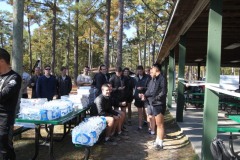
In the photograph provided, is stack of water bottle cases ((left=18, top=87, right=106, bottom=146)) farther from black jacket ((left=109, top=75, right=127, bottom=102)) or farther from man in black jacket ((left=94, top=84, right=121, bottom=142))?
black jacket ((left=109, top=75, right=127, bottom=102))

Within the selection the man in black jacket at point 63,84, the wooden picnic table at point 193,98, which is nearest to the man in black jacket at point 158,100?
the man in black jacket at point 63,84

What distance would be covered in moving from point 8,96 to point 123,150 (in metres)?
3.11

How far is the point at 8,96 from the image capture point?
163 inches

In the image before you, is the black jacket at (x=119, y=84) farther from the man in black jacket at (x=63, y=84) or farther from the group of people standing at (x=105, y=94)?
the man in black jacket at (x=63, y=84)

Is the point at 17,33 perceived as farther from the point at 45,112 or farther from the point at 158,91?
the point at 158,91

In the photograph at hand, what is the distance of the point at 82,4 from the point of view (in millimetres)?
18781

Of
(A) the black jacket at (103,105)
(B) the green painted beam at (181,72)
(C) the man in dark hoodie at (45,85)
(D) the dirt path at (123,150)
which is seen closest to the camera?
(D) the dirt path at (123,150)

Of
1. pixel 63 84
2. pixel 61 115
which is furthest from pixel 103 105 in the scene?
pixel 63 84

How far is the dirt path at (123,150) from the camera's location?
586cm

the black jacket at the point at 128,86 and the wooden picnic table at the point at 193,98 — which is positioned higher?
the black jacket at the point at 128,86

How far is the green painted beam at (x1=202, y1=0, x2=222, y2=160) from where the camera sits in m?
4.68

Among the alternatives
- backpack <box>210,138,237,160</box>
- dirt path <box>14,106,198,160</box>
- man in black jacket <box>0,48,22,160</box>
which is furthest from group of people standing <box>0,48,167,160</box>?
backpack <box>210,138,237,160</box>

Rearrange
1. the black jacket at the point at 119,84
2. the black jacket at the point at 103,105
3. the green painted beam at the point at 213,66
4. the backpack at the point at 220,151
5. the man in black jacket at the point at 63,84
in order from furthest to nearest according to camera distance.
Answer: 1. the man in black jacket at the point at 63,84
2. the black jacket at the point at 119,84
3. the black jacket at the point at 103,105
4. the green painted beam at the point at 213,66
5. the backpack at the point at 220,151

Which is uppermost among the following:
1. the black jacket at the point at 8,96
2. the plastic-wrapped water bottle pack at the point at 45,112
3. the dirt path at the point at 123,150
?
the black jacket at the point at 8,96
